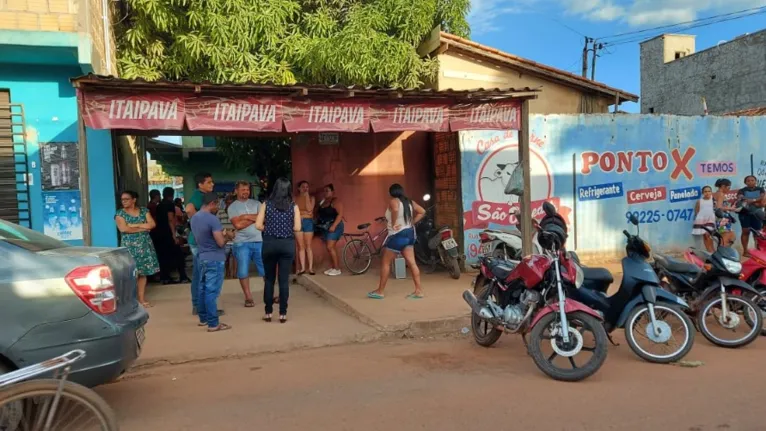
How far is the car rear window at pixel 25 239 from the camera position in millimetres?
3520

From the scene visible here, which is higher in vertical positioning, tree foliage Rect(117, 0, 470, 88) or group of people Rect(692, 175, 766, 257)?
tree foliage Rect(117, 0, 470, 88)

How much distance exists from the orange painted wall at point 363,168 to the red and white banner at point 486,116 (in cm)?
303

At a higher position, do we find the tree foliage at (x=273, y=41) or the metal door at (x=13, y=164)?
the tree foliage at (x=273, y=41)

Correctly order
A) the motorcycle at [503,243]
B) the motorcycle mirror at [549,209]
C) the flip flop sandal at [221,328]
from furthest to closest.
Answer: the motorcycle at [503,243]
the flip flop sandal at [221,328]
the motorcycle mirror at [549,209]

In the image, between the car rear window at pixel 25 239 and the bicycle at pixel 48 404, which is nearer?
the bicycle at pixel 48 404

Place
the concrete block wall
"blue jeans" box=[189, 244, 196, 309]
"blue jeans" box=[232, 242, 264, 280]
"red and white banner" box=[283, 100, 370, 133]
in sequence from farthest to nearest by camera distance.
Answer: the concrete block wall → "blue jeans" box=[232, 242, 264, 280] → "red and white banner" box=[283, 100, 370, 133] → "blue jeans" box=[189, 244, 196, 309]

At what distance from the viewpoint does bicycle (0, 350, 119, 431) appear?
2.57 meters

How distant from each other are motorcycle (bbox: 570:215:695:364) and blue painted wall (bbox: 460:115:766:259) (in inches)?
171

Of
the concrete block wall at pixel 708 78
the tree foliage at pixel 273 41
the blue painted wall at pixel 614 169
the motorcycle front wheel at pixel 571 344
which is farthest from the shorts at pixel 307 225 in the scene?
the concrete block wall at pixel 708 78

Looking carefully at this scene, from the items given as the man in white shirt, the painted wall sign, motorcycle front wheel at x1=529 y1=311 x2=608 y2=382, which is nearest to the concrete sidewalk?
the man in white shirt

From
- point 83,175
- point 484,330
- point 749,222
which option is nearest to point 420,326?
point 484,330

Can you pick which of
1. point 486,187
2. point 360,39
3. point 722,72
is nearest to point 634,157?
point 486,187

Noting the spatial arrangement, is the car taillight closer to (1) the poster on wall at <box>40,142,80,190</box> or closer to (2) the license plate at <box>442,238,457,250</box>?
(1) the poster on wall at <box>40,142,80,190</box>

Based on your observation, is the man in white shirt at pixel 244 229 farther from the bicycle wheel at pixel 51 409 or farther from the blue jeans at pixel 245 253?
the bicycle wheel at pixel 51 409
